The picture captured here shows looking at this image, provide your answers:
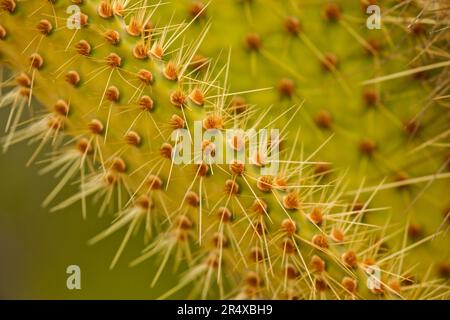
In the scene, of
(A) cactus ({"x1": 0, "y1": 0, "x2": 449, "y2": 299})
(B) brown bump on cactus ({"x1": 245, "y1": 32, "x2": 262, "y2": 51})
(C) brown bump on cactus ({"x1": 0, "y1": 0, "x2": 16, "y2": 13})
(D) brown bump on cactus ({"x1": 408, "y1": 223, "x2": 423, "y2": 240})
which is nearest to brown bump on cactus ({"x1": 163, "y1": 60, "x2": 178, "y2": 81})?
(A) cactus ({"x1": 0, "y1": 0, "x2": 449, "y2": 299})

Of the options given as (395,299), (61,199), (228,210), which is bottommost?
(395,299)

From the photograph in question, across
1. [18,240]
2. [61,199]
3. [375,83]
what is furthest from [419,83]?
[18,240]

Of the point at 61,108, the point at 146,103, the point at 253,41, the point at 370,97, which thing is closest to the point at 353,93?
the point at 370,97

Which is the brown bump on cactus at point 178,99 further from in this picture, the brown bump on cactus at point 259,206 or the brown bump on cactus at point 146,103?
the brown bump on cactus at point 259,206

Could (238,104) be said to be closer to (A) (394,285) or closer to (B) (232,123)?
(B) (232,123)

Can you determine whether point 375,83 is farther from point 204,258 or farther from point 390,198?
point 204,258
